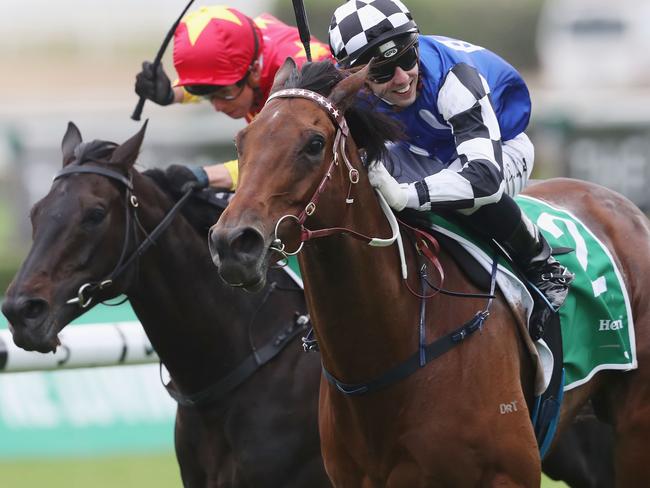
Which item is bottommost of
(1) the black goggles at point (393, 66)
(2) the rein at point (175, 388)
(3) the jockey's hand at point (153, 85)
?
Answer: (2) the rein at point (175, 388)

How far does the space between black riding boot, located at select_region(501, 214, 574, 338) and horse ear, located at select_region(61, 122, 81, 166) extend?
5.63 ft

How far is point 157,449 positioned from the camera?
7762 mm

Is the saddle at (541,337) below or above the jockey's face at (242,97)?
below

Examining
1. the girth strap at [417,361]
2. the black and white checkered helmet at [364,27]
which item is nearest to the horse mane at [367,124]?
the black and white checkered helmet at [364,27]

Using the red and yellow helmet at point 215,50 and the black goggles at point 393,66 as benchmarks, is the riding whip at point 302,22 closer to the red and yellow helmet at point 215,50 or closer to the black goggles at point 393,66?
the black goggles at point 393,66

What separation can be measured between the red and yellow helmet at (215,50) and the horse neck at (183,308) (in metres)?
0.56

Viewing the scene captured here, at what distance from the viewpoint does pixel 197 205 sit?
5047mm

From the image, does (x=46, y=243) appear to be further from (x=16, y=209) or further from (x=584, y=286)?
(x=16, y=209)

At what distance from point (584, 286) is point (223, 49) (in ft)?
5.74

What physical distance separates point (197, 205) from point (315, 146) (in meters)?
1.70

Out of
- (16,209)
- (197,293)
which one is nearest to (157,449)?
(197,293)

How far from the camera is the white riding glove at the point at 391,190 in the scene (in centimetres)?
372

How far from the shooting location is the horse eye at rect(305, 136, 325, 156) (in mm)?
3406

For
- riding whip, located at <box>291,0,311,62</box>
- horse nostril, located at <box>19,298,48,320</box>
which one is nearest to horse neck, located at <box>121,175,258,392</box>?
horse nostril, located at <box>19,298,48,320</box>
